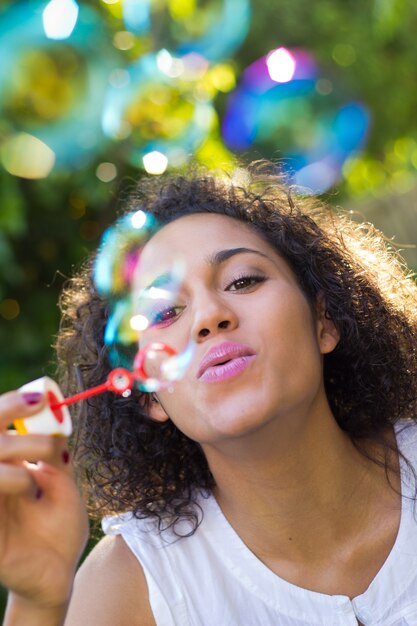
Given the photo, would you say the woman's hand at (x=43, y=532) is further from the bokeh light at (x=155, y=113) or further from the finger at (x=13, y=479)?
the bokeh light at (x=155, y=113)

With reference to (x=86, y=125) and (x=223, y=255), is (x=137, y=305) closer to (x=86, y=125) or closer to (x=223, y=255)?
(x=223, y=255)

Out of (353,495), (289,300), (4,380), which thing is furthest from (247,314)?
(4,380)

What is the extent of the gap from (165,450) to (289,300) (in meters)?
0.58

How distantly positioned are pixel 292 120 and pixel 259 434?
8.67 ft

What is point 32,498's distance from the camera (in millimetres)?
1379

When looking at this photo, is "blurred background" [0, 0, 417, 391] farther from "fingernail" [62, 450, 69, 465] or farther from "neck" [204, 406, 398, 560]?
"fingernail" [62, 450, 69, 465]

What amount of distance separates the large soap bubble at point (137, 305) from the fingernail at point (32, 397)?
0.31 meters

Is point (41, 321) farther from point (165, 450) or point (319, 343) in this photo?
point (319, 343)

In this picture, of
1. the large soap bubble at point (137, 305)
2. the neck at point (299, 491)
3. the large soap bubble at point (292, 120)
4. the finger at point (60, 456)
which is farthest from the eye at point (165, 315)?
the large soap bubble at point (292, 120)

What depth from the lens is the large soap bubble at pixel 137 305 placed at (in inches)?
68.5

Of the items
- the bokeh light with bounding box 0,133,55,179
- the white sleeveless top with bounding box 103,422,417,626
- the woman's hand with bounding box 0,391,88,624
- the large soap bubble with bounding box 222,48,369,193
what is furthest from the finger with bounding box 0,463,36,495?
the large soap bubble with bounding box 222,48,369,193

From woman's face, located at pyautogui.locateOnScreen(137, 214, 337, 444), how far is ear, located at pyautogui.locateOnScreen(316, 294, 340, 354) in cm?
4

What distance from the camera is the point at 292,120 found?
412cm

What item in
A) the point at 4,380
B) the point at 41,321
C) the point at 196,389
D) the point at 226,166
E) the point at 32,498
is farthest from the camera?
the point at 41,321
